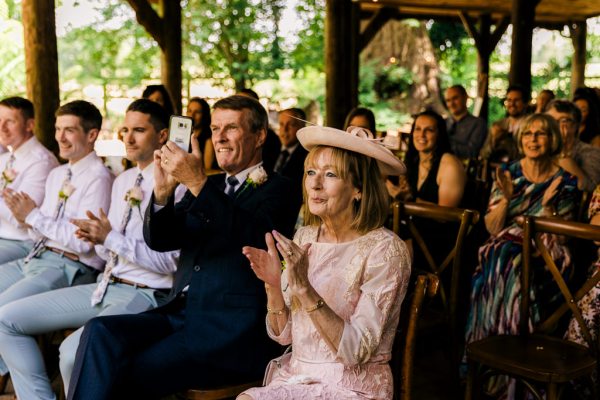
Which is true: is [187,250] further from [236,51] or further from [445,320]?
[236,51]

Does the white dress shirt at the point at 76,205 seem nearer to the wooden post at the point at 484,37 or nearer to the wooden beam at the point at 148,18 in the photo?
the wooden beam at the point at 148,18

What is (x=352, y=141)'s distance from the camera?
79.9 inches

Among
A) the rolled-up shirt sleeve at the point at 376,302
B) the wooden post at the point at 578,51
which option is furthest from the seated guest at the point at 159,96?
the wooden post at the point at 578,51

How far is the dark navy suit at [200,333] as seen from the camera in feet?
7.84

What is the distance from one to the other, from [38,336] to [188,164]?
4.61 feet

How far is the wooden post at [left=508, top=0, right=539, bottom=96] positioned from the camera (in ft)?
28.5

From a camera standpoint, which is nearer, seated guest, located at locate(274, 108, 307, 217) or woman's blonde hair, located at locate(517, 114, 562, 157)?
woman's blonde hair, located at locate(517, 114, 562, 157)

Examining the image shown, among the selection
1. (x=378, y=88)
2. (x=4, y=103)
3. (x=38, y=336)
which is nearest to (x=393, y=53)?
(x=378, y=88)

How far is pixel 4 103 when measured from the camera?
4.17m

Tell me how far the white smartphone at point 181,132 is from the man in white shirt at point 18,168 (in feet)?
5.64

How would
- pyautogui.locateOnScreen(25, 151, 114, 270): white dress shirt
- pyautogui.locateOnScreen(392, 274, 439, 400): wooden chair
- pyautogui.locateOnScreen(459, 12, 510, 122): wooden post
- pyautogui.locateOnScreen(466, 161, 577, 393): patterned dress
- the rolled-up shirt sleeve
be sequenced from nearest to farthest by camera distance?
1. the rolled-up shirt sleeve
2. pyautogui.locateOnScreen(392, 274, 439, 400): wooden chair
3. pyautogui.locateOnScreen(25, 151, 114, 270): white dress shirt
4. pyautogui.locateOnScreen(466, 161, 577, 393): patterned dress
5. pyautogui.locateOnScreen(459, 12, 510, 122): wooden post

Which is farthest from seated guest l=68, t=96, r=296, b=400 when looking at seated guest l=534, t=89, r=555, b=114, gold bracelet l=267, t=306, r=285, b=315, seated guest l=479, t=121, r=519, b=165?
seated guest l=534, t=89, r=555, b=114

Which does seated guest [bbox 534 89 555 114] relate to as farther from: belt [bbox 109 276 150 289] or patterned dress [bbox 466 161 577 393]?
belt [bbox 109 276 150 289]

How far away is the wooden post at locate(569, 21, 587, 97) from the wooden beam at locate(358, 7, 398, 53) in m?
4.62
